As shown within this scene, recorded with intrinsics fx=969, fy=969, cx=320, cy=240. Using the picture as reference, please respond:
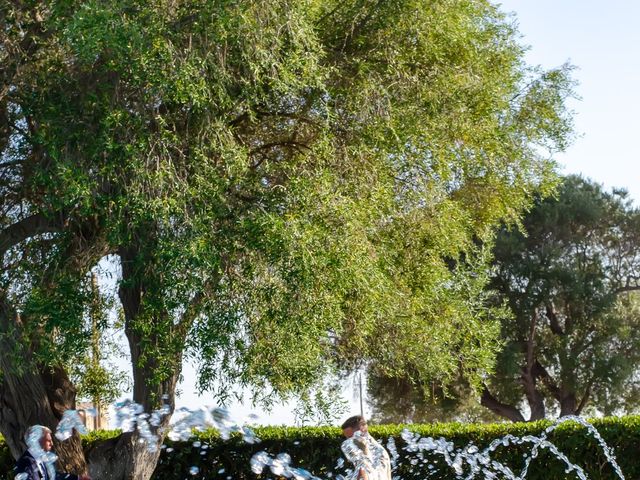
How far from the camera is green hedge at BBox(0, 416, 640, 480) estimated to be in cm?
1600

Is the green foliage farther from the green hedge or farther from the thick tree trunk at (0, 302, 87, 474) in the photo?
the green hedge

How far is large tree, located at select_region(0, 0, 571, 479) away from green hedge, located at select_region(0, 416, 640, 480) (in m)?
1.85

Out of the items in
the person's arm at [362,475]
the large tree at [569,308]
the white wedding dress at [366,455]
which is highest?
the large tree at [569,308]

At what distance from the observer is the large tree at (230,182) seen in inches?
491

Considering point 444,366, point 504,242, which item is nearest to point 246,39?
point 444,366

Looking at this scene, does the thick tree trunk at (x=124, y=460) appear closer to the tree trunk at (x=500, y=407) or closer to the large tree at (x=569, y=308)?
the large tree at (x=569, y=308)

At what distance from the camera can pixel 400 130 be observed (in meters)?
14.0

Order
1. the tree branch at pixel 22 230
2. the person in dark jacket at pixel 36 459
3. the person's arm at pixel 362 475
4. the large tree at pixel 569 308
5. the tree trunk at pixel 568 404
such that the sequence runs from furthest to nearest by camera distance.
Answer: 1. the tree trunk at pixel 568 404
2. the large tree at pixel 569 308
3. the tree branch at pixel 22 230
4. the person in dark jacket at pixel 36 459
5. the person's arm at pixel 362 475

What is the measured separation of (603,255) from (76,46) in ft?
83.7

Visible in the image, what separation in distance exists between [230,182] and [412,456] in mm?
6539

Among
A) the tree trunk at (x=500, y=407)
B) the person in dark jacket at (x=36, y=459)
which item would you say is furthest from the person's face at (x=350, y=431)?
the tree trunk at (x=500, y=407)

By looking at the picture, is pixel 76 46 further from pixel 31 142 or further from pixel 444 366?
pixel 444 366

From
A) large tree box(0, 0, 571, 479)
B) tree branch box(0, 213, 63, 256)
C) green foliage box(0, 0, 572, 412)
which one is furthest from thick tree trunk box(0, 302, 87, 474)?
tree branch box(0, 213, 63, 256)

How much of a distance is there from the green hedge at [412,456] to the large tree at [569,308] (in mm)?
15264
